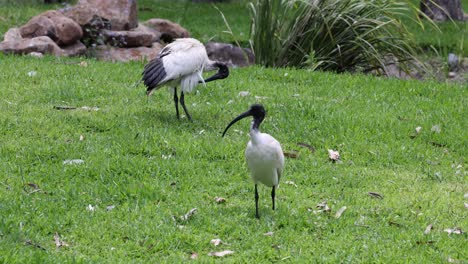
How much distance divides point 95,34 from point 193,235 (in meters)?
7.61

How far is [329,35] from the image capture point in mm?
11406

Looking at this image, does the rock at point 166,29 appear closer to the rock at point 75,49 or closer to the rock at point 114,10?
the rock at point 114,10

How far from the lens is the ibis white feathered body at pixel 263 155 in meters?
5.63

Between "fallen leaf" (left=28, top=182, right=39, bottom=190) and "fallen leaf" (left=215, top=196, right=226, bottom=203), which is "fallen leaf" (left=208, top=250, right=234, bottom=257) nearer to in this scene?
"fallen leaf" (left=215, top=196, right=226, bottom=203)

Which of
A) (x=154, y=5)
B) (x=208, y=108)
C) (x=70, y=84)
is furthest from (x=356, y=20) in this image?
(x=154, y=5)

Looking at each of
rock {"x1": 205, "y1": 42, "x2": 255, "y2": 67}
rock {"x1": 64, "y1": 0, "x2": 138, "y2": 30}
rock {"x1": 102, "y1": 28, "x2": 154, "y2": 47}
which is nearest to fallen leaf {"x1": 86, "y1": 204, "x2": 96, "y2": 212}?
rock {"x1": 102, "y1": 28, "x2": 154, "y2": 47}

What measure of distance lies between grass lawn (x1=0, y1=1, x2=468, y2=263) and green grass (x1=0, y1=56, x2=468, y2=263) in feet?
0.06

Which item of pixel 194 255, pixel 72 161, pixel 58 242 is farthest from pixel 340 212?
pixel 72 161

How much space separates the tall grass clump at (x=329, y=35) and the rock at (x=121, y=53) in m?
1.82

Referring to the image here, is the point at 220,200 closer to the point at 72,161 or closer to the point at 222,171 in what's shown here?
the point at 222,171

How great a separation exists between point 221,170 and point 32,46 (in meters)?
5.35

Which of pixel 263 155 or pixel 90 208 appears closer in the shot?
pixel 263 155

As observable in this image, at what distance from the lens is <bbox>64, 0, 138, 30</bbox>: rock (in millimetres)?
12894

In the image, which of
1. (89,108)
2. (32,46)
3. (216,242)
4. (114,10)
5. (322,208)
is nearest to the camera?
(216,242)
